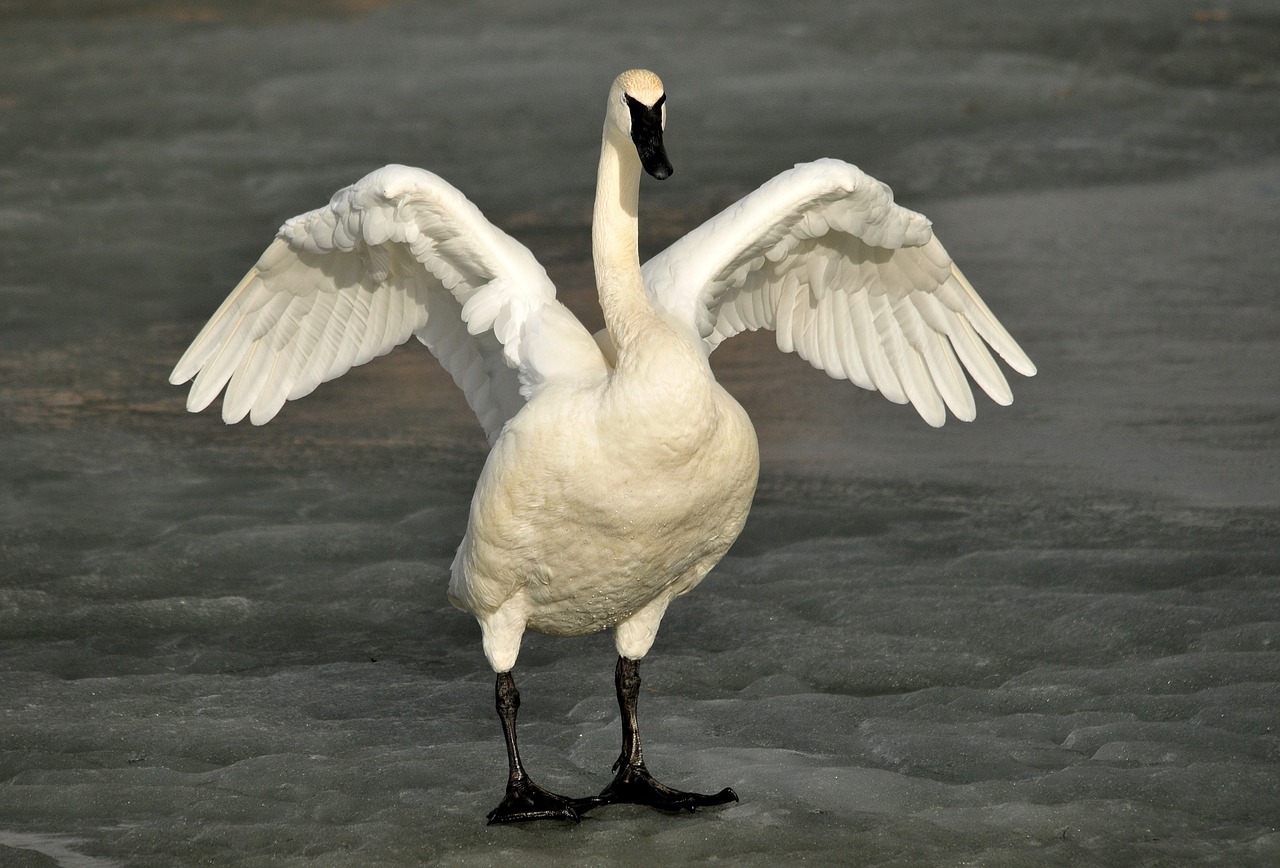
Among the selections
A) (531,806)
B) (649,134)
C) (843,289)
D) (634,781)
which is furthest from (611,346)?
(531,806)

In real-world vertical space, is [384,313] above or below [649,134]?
below

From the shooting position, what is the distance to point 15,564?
720 centimetres

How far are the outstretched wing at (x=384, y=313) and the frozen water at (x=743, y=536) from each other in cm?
115

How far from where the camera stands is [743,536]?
755cm

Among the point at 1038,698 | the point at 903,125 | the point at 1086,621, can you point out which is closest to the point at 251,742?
the point at 1038,698

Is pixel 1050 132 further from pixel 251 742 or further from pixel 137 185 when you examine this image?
pixel 251 742

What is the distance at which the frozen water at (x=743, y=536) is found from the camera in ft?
17.0

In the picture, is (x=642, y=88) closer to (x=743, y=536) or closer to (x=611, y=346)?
(x=611, y=346)

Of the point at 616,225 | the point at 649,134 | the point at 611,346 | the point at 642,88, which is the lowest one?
the point at 611,346

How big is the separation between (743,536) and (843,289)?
5.55 feet

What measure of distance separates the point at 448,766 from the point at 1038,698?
209cm

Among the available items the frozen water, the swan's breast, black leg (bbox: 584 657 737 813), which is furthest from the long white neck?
the frozen water

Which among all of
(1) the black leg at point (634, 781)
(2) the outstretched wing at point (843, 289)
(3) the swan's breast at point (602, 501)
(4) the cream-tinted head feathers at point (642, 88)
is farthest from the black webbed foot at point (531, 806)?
(4) the cream-tinted head feathers at point (642, 88)

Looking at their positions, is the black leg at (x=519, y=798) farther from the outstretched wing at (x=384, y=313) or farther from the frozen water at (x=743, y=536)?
the outstretched wing at (x=384, y=313)
